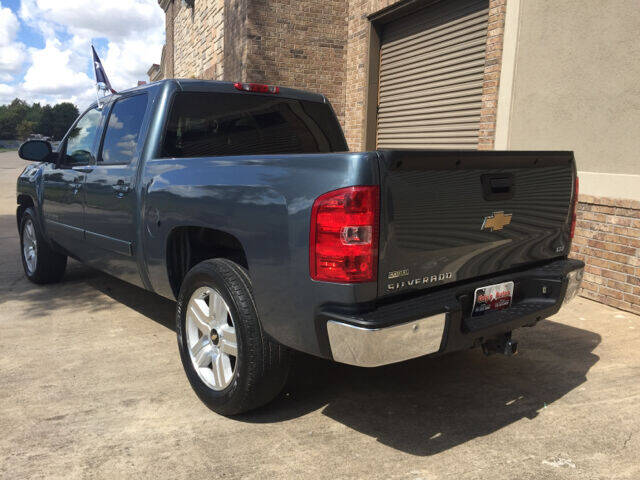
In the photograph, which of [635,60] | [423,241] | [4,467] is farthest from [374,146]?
[4,467]

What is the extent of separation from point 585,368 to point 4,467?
356cm

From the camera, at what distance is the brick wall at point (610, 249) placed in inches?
205

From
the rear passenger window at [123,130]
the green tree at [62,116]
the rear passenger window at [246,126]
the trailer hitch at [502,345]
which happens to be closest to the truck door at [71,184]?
the rear passenger window at [123,130]

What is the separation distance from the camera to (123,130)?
438 centimetres

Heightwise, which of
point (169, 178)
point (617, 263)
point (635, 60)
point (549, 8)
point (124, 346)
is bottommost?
point (124, 346)

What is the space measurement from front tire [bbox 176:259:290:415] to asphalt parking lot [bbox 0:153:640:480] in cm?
17

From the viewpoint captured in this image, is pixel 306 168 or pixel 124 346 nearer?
pixel 306 168

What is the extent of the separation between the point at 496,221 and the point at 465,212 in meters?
0.26

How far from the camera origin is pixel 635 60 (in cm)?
522

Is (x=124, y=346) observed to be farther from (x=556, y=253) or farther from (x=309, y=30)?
(x=309, y=30)

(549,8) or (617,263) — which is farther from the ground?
(549,8)

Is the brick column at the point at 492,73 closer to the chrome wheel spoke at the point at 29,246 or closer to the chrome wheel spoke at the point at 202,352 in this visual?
the chrome wheel spoke at the point at 202,352

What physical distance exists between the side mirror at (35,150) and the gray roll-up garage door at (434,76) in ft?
16.7

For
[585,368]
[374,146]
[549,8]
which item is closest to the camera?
[585,368]
